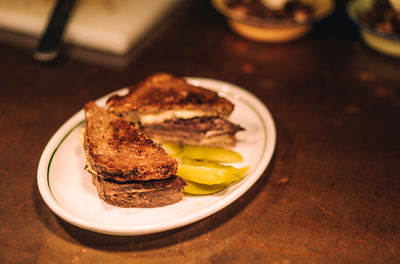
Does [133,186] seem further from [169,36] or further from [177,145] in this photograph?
[169,36]

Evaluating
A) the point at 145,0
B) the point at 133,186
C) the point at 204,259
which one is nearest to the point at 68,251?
the point at 133,186

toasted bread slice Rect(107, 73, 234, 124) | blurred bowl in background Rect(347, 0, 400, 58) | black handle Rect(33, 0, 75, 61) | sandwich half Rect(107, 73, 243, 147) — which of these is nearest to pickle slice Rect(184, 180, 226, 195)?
sandwich half Rect(107, 73, 243, 147)

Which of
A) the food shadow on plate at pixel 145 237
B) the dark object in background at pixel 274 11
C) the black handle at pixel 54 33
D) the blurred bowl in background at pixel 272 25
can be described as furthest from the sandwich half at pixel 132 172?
the dark object in background at pixel 274 11

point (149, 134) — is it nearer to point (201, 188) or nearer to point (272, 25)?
point (201, 188)

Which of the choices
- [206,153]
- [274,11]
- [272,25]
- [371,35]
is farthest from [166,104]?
[371,35]

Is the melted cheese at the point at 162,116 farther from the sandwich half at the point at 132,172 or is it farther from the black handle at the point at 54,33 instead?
the black handle at the point at 54,33

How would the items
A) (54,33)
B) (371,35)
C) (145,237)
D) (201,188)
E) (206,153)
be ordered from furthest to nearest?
(371,35) < (54,33) < (206,153) < (201,188) < (145,237)
